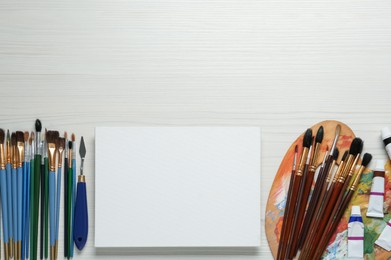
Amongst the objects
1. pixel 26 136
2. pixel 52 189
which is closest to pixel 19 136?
pixel 26 136

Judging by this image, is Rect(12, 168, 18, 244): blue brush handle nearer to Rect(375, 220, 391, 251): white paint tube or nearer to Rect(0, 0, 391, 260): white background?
Rect(0, 0, 391, 260): white background

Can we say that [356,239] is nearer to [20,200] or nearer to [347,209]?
[347,209]

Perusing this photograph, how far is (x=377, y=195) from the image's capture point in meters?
1.03

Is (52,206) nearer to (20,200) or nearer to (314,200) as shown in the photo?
(20,200)

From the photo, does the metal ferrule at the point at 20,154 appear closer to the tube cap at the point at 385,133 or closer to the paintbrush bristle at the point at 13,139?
the paintbrush bristle at the point at 13,139

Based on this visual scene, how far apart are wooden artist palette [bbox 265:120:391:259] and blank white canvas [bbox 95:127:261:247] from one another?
4cm

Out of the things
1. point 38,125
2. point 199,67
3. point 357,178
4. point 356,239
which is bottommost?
point 356,239

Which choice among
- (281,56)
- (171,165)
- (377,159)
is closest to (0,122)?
(171,165)

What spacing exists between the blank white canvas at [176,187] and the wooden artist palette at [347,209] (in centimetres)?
4

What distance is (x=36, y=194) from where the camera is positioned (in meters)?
1.03

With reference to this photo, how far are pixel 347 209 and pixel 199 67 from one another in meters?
0.38

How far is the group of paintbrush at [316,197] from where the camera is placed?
1.03 meters

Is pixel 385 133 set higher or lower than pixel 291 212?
higher

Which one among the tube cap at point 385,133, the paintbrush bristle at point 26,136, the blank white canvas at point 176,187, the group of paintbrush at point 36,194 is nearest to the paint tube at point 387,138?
the tube cap at point 385,133
